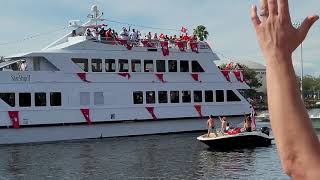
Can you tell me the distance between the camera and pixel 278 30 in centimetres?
207

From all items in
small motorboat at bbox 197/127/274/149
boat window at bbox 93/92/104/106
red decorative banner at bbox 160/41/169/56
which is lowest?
small motorboat at bbox 197/127/274/149

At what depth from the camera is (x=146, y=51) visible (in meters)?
34.2

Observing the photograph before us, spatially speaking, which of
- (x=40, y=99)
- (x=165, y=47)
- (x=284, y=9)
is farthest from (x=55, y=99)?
(x=284, y=9)

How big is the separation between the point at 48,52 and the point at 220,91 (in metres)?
11.8

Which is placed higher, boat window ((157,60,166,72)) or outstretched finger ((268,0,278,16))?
boat window ((157,60,166,72))

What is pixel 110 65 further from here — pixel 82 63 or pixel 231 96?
pixel 231 96

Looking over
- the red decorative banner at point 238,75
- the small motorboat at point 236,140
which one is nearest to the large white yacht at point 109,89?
the red decorative banner at point 238,75

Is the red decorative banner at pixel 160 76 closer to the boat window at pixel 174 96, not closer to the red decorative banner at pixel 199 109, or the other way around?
the boat window at pixel 174 96

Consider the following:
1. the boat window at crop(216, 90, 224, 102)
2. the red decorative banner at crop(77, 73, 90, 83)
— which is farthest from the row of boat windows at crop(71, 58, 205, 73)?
the boat window at crop(216, 90, 224, 102)

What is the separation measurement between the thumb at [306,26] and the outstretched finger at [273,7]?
116 millimetres

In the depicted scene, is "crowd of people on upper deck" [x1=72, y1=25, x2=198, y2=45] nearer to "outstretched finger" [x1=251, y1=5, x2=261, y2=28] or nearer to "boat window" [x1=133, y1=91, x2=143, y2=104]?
"boat window" [x1=133, y1=91, x2=143, y2=104]

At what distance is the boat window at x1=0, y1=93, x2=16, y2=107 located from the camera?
2910 centimetres

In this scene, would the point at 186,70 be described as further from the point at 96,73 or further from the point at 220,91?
the point at 96,73

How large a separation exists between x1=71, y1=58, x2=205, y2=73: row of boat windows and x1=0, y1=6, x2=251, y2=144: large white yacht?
59 millimetres
